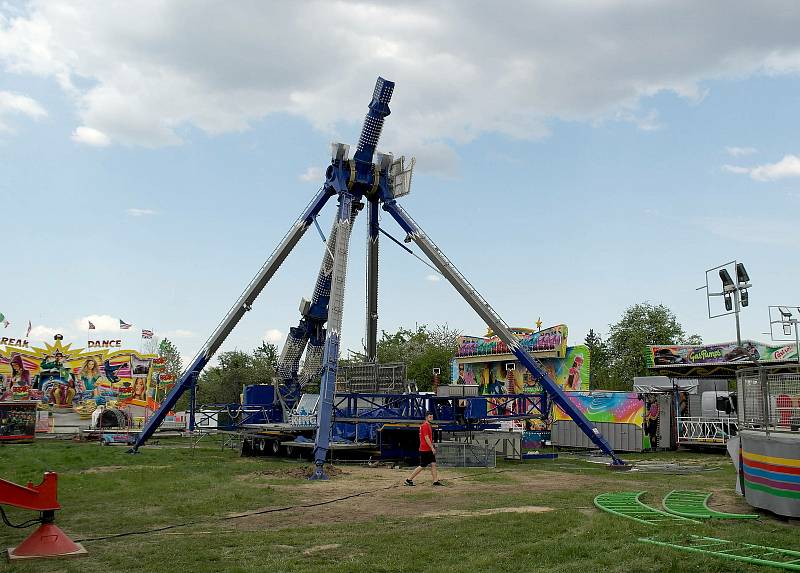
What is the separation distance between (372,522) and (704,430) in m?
25.6

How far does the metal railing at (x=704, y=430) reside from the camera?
3353 cm

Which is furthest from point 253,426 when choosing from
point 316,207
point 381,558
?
point 381,558

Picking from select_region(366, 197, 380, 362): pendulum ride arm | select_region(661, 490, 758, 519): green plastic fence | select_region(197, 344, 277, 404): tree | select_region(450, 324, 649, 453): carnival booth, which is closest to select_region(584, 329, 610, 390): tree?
select_region(450, 324, 649, 453): carnival booth

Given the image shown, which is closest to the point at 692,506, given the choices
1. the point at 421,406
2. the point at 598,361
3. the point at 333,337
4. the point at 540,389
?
the point at 333,337

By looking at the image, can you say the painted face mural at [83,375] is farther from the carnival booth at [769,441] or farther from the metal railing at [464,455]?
the carnival booth at [769,441]

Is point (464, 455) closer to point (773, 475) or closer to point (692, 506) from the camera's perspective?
point (692, 506)

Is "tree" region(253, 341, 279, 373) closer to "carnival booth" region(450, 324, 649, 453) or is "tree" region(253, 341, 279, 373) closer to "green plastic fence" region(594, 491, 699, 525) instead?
"carnival booth" region(450, 324, 649, 453)

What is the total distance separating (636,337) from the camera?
79.9 meters

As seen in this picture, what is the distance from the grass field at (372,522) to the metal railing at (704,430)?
968 cm

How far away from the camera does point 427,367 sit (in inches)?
3029

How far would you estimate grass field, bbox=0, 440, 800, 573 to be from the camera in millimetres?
Result: 10258

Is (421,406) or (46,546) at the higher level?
(421,406)

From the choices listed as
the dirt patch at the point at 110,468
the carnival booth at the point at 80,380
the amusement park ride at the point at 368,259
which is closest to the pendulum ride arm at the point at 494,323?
the amusement park ride at the point at 368,259

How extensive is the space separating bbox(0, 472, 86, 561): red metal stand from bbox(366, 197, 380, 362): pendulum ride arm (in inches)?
823
